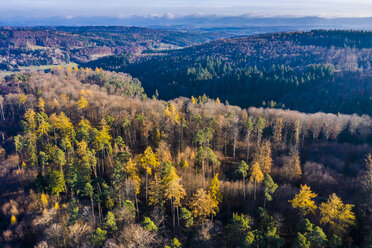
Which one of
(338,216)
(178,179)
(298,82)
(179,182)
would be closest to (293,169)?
(338,216)

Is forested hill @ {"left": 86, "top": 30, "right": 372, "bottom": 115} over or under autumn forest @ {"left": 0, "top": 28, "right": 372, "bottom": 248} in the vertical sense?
over

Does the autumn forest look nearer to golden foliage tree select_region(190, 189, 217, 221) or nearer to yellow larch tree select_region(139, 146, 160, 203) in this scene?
golden foliage tree select_region(190, 189, 217, 221)

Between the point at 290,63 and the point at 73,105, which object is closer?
the point at 73,105

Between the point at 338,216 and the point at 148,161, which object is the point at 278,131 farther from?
the point at 148,161

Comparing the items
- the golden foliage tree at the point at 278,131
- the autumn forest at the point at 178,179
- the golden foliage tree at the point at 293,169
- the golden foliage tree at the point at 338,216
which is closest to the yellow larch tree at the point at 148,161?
the autumn forest at the point at 178,179

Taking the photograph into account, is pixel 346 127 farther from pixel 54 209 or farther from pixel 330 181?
pixel 54 209

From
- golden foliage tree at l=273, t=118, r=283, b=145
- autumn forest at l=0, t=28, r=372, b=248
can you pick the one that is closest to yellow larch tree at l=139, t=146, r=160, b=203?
autumn forest at l=0, t=28, r=372, b=248

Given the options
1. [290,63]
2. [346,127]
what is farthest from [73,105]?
[290,63]

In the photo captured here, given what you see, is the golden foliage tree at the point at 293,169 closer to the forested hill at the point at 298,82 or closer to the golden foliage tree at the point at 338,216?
the golden foliage tree at the point at 338,216
